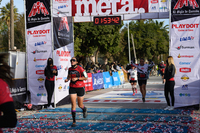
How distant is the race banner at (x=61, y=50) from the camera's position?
38.2 ft

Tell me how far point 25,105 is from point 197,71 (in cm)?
719

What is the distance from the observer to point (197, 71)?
33.6 feet

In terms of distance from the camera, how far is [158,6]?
11039mm

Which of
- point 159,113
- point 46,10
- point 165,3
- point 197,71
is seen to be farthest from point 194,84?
point 46,10

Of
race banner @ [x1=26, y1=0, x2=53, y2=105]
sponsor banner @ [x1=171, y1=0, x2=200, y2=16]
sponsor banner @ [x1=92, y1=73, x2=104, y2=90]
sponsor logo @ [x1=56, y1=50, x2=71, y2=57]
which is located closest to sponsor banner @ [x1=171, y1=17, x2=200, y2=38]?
sponsor banner @ [x1=171, y1=0, x2=200, y2=16]

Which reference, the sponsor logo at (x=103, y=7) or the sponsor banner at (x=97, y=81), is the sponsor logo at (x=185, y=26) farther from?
the sponsor banner at (x=97, y=81)

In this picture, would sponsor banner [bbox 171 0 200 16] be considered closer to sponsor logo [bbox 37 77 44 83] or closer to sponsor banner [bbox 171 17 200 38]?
sponsor banner [bbox 171 17 200 38]

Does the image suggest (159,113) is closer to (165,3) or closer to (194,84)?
(194,84)

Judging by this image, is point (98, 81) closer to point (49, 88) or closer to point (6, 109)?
point (49, 88)

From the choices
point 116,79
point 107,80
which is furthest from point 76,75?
point 116,79

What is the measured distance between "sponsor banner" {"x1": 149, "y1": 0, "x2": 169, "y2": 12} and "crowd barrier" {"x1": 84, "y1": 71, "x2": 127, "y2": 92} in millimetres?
8894

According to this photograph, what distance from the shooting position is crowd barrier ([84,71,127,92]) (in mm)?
19212

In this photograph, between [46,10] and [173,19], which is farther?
[46,10]

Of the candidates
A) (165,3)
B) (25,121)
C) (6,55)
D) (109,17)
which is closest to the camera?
(6,55)
